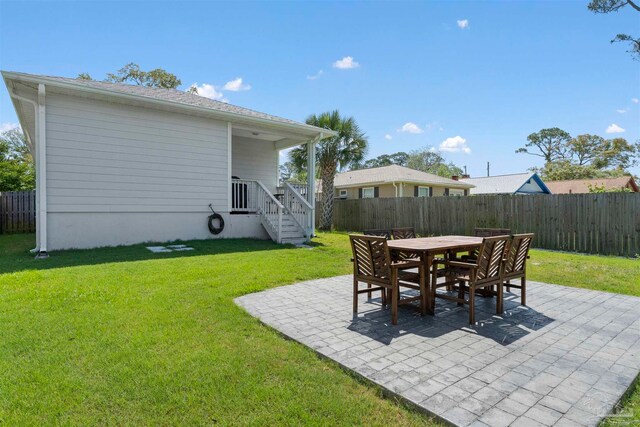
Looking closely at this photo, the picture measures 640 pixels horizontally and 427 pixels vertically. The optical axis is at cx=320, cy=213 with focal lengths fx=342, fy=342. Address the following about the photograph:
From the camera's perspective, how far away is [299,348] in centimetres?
308

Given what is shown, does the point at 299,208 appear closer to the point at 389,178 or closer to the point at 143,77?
the point at 389,178

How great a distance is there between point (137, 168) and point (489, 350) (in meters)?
9.40

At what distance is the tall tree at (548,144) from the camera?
139ft

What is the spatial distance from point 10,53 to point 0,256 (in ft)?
25.3

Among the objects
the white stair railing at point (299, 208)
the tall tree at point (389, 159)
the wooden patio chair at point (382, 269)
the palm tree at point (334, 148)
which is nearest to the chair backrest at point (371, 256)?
the wooden patio chair at point (382, 269)

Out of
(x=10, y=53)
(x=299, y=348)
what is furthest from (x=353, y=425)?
(x=10, y=53)

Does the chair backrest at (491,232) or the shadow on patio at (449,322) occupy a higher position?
the chair backrest at (491,232)

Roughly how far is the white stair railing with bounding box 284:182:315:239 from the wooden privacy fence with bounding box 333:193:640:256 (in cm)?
Result: 499

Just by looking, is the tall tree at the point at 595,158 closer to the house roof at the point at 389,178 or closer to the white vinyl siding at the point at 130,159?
the house roof at the point at 389,178

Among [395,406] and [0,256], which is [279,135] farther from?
[395,406]

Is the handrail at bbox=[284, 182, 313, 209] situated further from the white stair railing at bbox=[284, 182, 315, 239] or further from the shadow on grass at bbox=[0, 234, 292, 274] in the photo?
the shadow on grass at bbox=[0, 234, 292, 274]

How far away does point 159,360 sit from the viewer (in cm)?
277

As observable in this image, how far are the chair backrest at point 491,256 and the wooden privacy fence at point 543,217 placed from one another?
742cm

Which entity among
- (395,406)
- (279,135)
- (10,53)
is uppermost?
(10,53)
